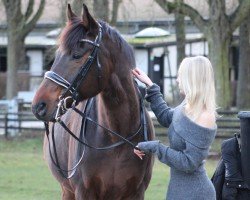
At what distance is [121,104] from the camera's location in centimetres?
616

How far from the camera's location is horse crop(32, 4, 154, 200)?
18.8 feet

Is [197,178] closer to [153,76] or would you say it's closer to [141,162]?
[141,162]

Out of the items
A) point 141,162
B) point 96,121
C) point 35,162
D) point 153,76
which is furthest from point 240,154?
point 153,76

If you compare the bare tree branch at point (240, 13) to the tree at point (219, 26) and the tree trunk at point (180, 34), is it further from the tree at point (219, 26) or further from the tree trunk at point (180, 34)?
the tree trunk at point (180, 34)

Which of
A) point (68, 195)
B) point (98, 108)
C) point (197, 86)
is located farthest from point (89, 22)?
point (68, 195)

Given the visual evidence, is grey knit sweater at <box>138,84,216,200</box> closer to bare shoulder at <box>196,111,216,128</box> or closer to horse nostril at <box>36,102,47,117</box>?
bare shoulder at <box>196,111,216,128</box>

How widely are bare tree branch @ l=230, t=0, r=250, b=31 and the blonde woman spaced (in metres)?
14.1

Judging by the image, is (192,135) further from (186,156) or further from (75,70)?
(75,70)

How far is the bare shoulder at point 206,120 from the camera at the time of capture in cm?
520

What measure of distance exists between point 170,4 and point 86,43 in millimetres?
13915

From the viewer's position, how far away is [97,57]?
5.87 metres

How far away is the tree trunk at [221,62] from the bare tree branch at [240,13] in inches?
19.8

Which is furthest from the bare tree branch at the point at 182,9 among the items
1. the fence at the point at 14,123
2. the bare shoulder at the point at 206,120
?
the bare shoulder at the point at 206,120

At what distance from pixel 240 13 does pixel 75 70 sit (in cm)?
1412
